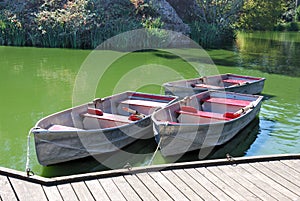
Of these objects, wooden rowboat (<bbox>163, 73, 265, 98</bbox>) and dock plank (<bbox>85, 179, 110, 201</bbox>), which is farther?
wooden rowboat (<bbox>163, 73, 265, 98</bbox>)

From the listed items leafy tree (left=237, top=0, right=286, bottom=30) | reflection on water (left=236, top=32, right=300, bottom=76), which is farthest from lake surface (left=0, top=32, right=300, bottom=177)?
leafy tree (left=237, top=0, right=286, bottom=30)

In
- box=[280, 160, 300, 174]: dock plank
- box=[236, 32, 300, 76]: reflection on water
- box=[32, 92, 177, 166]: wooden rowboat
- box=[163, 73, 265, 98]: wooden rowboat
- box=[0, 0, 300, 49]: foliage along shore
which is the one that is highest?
box=[0, 0, 300, 49]: foliage along shore

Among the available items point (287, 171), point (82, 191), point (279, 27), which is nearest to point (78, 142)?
point (82, 191)

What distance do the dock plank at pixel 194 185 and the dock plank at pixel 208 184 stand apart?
0.05 m

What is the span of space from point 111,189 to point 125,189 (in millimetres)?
167

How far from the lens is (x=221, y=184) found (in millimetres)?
4984

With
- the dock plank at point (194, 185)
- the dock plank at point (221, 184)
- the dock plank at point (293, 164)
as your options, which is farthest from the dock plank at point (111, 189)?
the dock plank at point (293, 164)

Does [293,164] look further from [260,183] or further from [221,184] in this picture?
[221,184]

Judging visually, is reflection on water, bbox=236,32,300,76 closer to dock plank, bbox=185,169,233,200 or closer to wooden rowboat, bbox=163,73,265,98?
wooden rowboat, bbox=163,73,265,98

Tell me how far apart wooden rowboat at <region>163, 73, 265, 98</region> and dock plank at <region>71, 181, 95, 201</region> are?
5346 millimetres

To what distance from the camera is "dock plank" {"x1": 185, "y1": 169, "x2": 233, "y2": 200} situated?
4.70 metres

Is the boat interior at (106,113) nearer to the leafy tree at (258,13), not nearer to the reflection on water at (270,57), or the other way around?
the reflection on water at (270,57)

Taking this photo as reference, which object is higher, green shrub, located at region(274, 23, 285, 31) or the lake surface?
green shrub, located at region(274, 23, 285, 31)

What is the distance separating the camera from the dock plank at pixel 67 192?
15.0 ft
